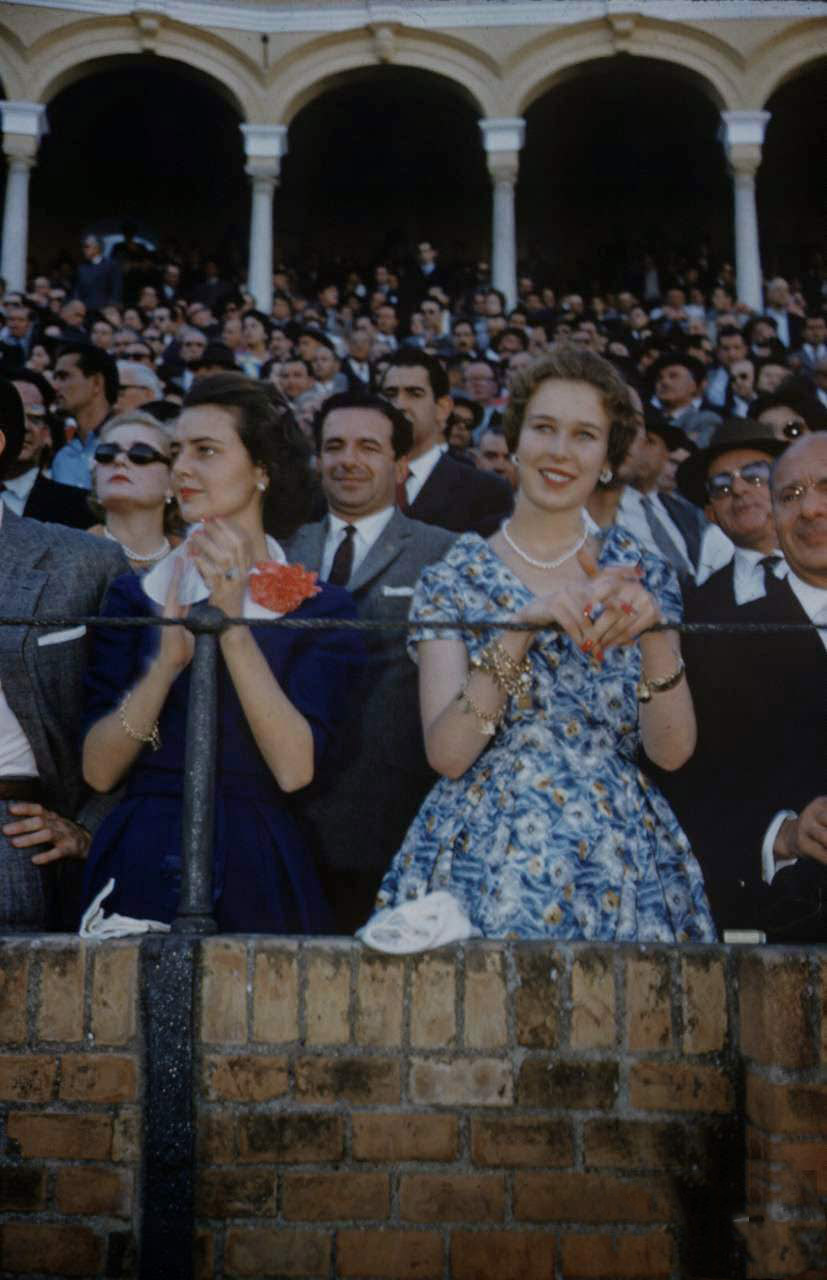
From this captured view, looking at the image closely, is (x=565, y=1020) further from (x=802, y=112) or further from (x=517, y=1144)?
(x=802, y=112)

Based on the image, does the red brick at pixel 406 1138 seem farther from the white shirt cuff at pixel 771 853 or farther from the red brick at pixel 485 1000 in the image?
the white shirt cuff at pixel 771 853

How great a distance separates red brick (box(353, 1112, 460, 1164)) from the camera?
2295 millimetres

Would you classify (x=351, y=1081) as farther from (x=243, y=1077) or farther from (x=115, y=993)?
(x=115, y=993)

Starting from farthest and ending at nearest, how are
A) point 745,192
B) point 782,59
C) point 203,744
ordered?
point 745,192 < point 782,59 < point 203,744

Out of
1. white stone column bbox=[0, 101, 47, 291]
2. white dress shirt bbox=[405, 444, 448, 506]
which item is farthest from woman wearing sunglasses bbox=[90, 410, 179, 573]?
white stone column bbox=[0, 101, 47, 291]

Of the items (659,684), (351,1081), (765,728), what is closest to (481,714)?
(659,684)

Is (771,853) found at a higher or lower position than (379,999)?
higher

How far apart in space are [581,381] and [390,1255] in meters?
1.76

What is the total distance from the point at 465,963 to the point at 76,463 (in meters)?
4.75

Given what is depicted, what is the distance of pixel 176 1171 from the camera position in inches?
89.6

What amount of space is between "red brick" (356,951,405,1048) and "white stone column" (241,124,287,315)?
16.2 m

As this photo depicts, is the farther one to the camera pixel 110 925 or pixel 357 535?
pixel 357 535

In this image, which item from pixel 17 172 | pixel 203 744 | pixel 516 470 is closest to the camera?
pixel 203 744

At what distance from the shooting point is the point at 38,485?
5.14 meters
